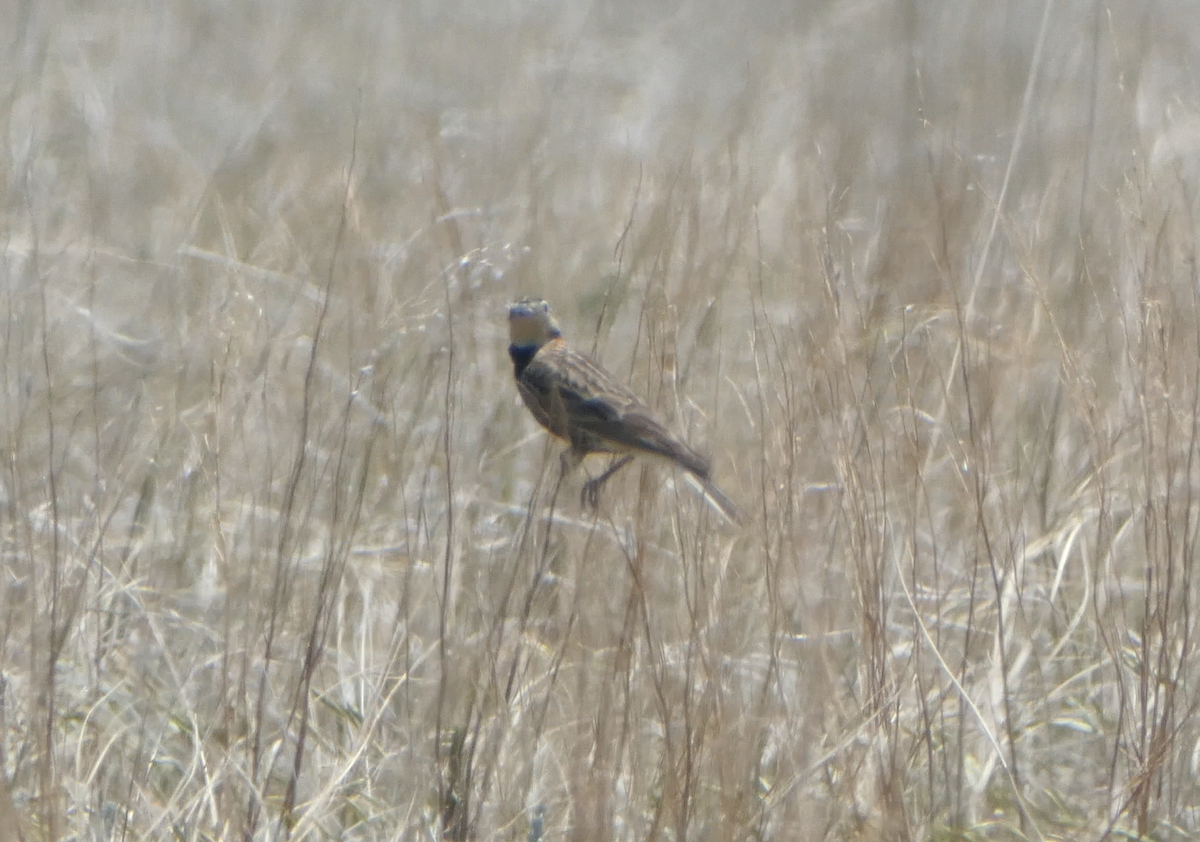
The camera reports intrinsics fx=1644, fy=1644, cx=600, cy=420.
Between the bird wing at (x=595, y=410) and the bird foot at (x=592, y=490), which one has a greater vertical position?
the bird wing at (x=595, y=410)

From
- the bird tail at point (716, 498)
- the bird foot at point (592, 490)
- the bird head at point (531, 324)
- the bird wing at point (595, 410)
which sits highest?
the bird head at point (531, 324)

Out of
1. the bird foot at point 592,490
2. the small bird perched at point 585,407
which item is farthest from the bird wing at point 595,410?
the bird foot at point 592,490

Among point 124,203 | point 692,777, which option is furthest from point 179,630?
point 124,203

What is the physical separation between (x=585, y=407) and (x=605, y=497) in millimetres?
548

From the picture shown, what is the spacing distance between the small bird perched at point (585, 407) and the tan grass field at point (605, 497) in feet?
0.24

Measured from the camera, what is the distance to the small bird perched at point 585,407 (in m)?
3.14

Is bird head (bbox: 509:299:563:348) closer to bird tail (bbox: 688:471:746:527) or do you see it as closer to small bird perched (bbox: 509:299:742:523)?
small bird perched (bbox: 509:299:742:523)

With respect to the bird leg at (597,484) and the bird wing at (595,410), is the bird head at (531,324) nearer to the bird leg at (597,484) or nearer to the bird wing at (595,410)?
the bird wing at (595,410)

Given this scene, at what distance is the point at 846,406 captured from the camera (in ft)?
10.3

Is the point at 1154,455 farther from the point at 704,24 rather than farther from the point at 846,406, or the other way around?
the point at 704,24

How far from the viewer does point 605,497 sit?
309cm

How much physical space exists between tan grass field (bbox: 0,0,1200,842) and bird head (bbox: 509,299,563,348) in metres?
0.21

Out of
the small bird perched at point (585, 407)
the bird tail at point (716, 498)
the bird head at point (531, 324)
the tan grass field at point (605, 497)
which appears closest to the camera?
the tan grass field at point (605, 497)

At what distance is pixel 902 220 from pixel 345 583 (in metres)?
1.81
